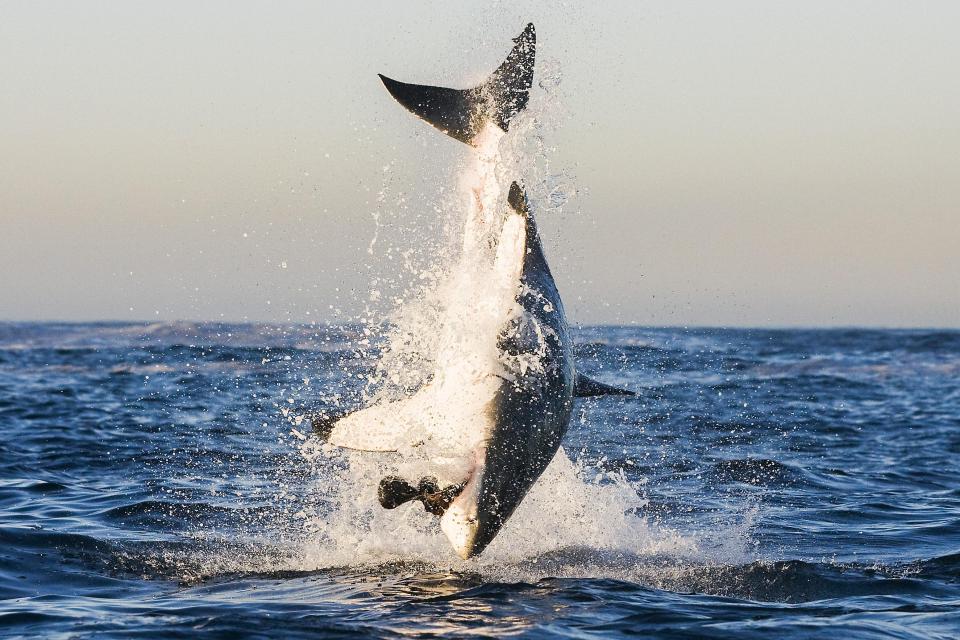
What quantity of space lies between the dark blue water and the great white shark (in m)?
0.91

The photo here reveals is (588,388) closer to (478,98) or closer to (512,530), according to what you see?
(512,530)

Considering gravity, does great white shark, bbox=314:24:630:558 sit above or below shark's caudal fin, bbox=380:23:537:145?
below

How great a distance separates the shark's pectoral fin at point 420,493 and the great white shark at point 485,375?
0.01m

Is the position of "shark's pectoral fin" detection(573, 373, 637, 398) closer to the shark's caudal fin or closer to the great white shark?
the great white shark

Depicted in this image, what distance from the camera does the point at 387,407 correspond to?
9.99 m

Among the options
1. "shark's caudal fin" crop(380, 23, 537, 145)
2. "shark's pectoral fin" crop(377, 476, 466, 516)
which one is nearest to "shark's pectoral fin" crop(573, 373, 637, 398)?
"shark's pectoral fin" crop(377, 476, 466, 516)

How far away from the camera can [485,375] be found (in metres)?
9.41

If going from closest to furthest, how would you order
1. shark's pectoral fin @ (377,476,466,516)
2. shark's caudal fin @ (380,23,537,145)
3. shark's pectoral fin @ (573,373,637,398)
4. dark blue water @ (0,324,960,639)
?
dark blue water @ (0,324,960,639) → shark's pectoral fin @ (377,476,466,516) → shark's pectoral fin @ (573,373,637,398) → shark's caudal fin @ (380,23,537,145)

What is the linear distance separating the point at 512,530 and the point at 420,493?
2.41 metres

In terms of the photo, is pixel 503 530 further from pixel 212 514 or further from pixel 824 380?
pixel 824 380

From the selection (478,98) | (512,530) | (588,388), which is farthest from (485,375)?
(478,98)

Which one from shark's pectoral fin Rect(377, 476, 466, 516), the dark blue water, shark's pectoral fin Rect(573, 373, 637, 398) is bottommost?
the dark blue water

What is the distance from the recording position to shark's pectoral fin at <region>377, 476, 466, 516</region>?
350 inches

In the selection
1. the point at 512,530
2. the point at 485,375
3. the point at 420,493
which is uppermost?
the point at 485,375
